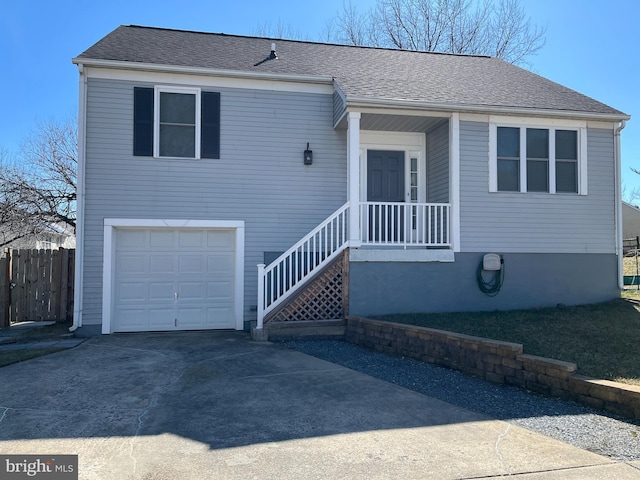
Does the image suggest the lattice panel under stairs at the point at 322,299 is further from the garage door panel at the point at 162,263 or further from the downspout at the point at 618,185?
the downspout at the point at 618,185

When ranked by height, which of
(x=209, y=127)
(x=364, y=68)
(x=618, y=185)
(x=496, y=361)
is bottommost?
(x=496, y=361)

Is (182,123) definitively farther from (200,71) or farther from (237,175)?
(237,175)

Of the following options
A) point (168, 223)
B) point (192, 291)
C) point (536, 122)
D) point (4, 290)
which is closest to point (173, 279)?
point (192, 291)

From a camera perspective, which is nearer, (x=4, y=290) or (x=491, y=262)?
(x=491, y=262)

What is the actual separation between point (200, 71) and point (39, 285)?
585 cm

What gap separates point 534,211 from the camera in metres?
8.85

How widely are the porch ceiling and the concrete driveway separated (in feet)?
16.6

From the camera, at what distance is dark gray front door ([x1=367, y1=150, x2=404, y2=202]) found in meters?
9.62

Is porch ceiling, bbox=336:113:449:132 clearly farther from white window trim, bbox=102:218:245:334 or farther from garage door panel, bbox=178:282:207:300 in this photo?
garage door panel, bbox=178:282:207:300

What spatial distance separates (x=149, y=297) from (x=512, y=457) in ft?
24.0

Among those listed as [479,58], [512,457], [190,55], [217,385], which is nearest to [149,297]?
[217,385]

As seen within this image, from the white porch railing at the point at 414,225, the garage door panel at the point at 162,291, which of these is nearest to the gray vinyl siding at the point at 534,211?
the white porch railing at the point at 414,225

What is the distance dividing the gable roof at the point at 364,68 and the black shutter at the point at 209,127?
0.57 m

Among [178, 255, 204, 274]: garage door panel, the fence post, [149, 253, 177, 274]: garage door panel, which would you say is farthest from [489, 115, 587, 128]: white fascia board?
the fence post
